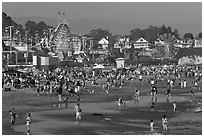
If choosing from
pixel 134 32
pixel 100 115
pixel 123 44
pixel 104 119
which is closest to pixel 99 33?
pixel 134 32

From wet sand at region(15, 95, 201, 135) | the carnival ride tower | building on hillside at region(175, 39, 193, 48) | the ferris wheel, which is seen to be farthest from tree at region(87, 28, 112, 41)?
wet sand at region(15, 95, 201, 135)

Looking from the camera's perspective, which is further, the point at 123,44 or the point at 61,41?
the point at 123,44

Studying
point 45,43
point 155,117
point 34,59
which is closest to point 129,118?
point 155,117

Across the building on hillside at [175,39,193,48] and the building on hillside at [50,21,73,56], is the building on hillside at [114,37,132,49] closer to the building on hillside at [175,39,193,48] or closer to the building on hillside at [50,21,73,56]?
the building on hillside at [175,39,193,48]

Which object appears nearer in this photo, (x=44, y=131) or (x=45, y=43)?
(x=44, y=131)

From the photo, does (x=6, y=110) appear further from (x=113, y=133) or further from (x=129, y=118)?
(x=113, y=133)

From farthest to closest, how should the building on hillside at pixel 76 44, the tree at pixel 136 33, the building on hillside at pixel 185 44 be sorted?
A: 1. the tree at pixel 136 33
2. the building on hillside at pixel 185 44
3. the building on hillside at pixel 76 44

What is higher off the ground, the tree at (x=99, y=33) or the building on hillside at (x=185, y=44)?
the tree at (x=99, y=33)

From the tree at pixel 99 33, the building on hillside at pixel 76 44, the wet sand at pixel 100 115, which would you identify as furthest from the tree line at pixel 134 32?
the wet sand at pixel 100 115

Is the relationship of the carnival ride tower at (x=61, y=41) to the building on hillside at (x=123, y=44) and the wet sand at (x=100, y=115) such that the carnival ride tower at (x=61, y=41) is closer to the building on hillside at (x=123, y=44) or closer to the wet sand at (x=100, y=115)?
the building on hillside at (x=123, y=44)

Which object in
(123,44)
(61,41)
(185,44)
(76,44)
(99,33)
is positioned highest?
(99,33)

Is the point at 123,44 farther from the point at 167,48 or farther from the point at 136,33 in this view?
the point at 136,33
